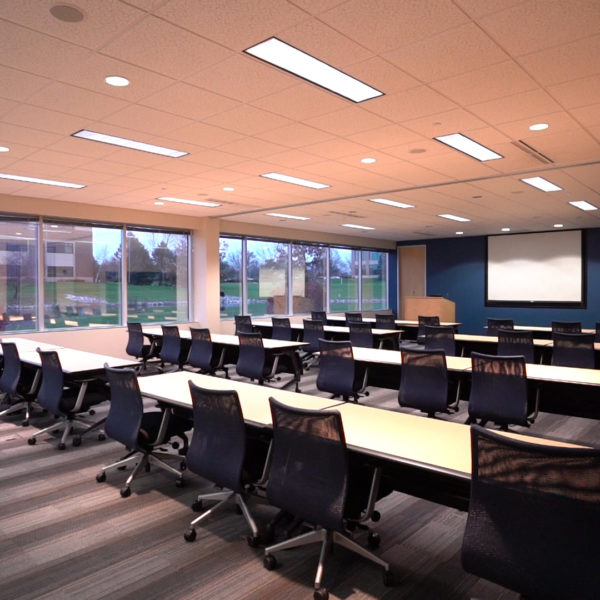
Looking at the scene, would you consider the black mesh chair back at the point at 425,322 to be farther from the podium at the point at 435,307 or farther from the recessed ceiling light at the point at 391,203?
the podium at the point at 435,307

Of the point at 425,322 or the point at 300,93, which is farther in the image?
the point at 425,322

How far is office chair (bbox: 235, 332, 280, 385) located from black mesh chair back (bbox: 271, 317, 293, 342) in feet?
6.67

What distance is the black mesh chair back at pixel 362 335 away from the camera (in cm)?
728

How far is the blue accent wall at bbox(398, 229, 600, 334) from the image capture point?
42.7 feet

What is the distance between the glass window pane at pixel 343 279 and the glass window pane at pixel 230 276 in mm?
3584

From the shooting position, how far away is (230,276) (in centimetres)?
1200

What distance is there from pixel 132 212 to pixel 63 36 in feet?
23.6

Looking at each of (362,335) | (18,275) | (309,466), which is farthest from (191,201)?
(309,466)

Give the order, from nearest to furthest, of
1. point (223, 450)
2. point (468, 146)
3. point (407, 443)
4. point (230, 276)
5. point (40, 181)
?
1. point (407, 443)
2. point (223, 450)
3. point (468, 146)
4. point (40, 181)
5. point (230, 276)

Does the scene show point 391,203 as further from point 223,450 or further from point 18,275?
point 223,450

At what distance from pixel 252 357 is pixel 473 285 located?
10617 millimetres

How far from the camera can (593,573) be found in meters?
1.60

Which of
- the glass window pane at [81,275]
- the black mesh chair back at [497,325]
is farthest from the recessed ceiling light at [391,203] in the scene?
the glass window pane at [81,275]

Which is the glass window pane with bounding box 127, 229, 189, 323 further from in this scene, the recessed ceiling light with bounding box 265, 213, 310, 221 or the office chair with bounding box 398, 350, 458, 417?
the office chair with bounding box 398, 350, 458, 417
